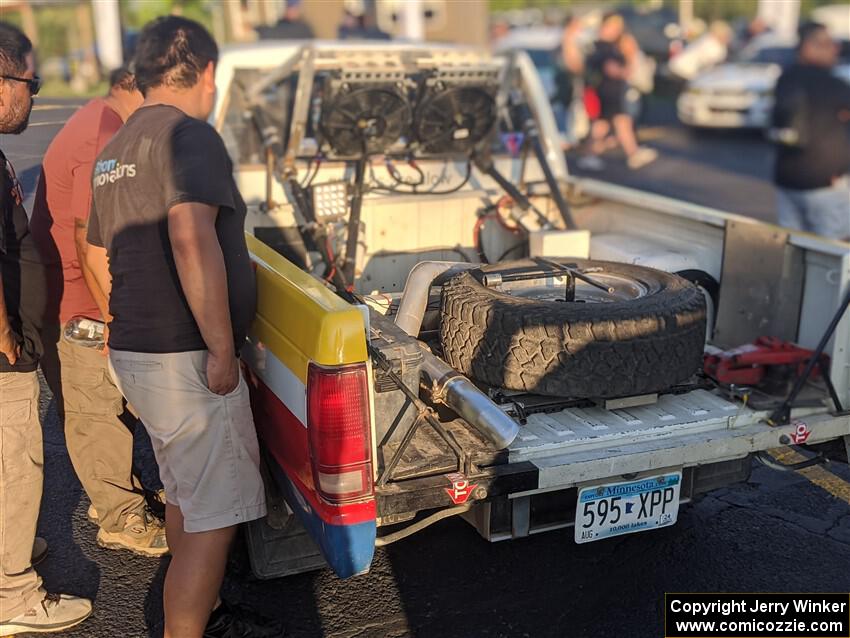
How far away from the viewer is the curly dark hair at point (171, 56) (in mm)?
2793

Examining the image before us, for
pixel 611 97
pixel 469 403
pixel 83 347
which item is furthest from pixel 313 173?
pixel 611 97

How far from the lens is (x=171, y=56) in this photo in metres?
2.79

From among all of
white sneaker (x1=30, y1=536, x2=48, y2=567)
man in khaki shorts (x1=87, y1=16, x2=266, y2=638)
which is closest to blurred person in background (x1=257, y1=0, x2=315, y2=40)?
white sneaker (x1=30, y1=536, x2=48, y2=567)

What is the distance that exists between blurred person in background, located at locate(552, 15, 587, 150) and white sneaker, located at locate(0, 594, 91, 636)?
12262 mm

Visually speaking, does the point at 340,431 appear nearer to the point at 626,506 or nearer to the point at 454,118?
the point at 626,506

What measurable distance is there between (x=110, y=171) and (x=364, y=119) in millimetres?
2473

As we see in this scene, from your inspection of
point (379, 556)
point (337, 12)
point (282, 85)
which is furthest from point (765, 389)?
point (337, 12)

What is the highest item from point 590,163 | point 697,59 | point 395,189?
point 697,59

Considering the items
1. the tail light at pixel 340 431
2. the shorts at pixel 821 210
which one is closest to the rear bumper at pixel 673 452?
the tail light at pixel 340 431

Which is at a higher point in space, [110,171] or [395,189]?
[110,171]

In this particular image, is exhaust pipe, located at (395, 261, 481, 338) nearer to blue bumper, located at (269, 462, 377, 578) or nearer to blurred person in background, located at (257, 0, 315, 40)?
blue bumper, located at (269, 462, 377, 578)

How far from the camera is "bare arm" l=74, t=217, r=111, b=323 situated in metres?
3.33

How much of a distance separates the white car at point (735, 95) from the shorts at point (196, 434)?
14287mm

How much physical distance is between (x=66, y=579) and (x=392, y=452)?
5.35 ft
